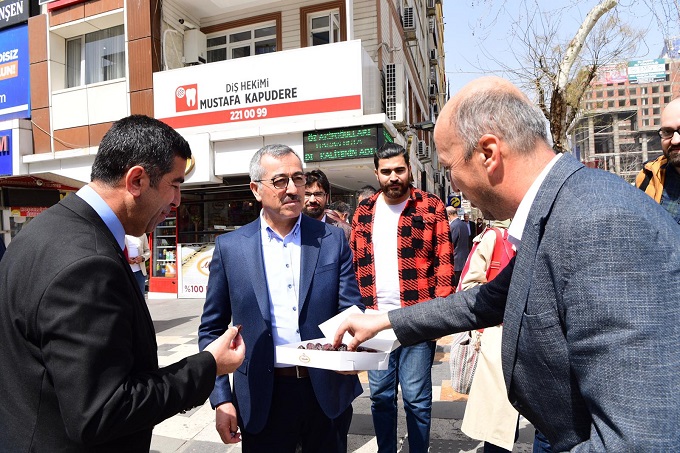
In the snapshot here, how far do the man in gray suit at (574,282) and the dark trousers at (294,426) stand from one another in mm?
1220

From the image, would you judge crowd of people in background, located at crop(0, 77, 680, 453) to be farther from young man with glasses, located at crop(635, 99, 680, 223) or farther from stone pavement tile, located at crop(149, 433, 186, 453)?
stone pavement tile, located at crop(149, 433, 186, 453)

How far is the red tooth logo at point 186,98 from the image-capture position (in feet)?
37.9

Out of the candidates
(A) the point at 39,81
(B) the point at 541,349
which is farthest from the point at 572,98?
(A) the point at 39,81

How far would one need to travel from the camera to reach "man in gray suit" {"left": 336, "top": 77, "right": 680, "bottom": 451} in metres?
0.92

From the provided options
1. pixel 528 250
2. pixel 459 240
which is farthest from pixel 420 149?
pixel 528 250

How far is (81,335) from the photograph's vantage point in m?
1.20

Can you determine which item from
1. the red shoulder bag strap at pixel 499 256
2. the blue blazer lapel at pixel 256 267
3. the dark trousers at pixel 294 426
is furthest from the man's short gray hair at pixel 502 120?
the red shoulder bag strap at pixel 499 256

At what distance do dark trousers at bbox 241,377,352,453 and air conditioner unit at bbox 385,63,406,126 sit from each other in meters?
11.0

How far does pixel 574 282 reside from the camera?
1.00m

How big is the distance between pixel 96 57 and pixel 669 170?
596 inches

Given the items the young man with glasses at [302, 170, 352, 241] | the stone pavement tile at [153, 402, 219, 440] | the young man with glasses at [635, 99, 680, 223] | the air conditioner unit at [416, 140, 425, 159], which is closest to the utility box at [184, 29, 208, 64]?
the air conditioner unit at [416, 140, 425, 159]

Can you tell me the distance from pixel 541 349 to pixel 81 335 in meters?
A: 1.16

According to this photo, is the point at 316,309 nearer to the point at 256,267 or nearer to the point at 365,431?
the point at 256,267

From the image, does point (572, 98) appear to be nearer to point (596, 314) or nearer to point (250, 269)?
point (250, 269)
